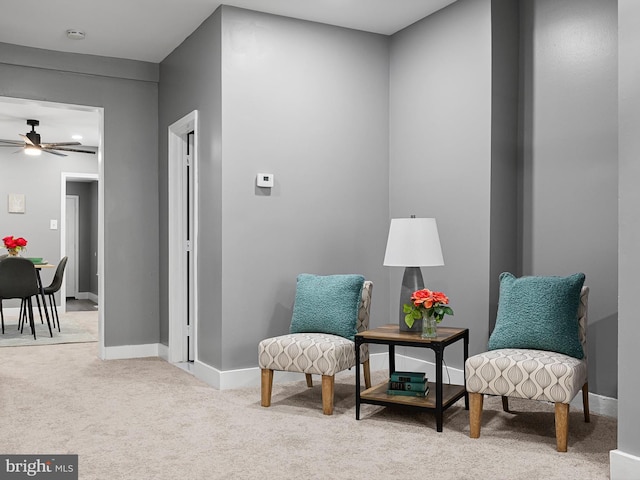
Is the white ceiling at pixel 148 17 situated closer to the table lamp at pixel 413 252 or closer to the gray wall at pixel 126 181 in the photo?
the gray wall at pixel 126 181

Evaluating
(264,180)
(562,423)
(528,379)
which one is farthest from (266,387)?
(562,423)

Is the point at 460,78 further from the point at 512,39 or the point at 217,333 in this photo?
the point at 217,333

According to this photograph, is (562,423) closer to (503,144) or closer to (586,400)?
(586,400)

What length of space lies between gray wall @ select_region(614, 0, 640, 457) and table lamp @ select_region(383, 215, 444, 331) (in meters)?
1.21

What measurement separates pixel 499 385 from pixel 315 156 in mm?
2226

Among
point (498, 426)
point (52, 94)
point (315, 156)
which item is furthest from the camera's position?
point (52, 94)

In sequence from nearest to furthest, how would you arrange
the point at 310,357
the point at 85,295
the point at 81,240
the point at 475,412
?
the point at 475,412 < the point at 310,357 < the point at 81,240 < the point at 85,295

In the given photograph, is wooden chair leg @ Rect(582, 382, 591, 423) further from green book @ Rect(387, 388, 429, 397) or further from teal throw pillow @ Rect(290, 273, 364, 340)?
teal throw pillow @ Rect(290, 273, 364, 340)

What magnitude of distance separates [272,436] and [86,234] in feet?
31.0

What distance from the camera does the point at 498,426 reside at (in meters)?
3.33

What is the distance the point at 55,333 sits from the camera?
6.83m

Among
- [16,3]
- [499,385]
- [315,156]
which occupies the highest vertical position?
[16,3]

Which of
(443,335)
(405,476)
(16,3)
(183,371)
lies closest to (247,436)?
(405,476)

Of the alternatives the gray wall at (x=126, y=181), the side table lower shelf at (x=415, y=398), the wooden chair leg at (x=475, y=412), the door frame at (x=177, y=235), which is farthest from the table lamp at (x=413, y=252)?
the gray wall at (x=126, y=181)
